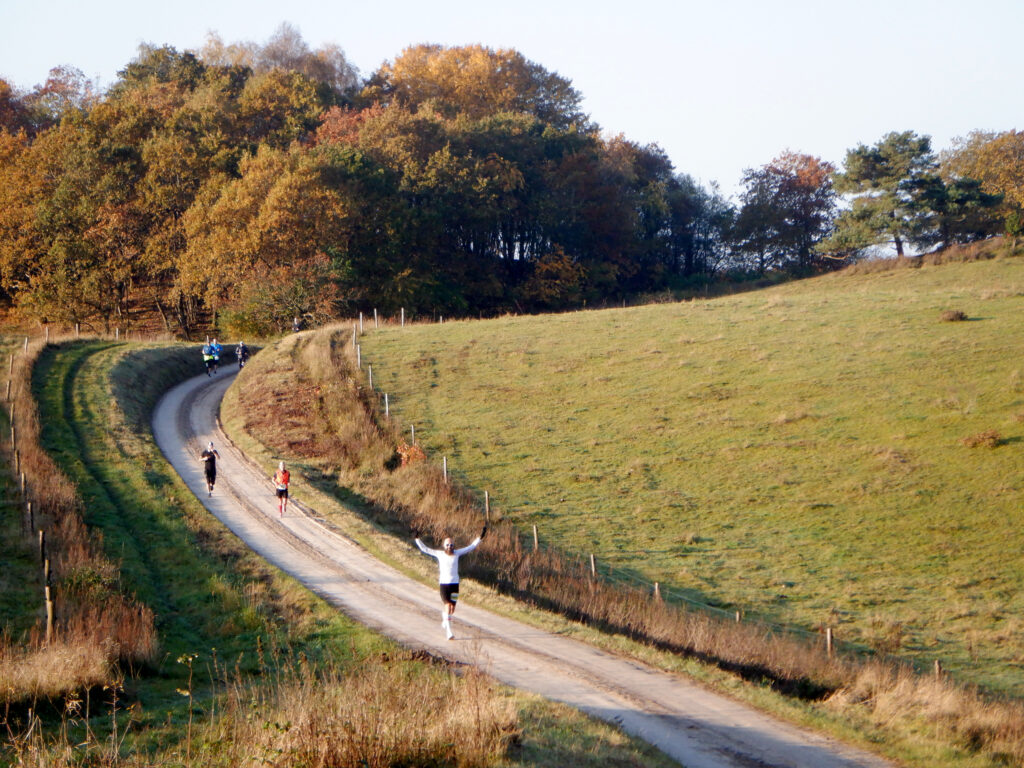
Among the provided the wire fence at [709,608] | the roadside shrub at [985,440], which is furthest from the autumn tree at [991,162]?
the wire fence at [709,608]

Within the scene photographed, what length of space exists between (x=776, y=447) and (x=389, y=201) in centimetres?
3943

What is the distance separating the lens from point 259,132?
68125 millimetres

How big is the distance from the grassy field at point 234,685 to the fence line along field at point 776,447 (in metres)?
8.30

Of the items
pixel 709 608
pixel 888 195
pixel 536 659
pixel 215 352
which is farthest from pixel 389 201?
pixel 536 659

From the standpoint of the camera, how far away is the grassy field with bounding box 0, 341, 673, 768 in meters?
8.49

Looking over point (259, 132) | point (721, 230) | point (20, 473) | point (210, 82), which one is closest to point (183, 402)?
point (20, 473)

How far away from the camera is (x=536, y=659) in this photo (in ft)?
47.8

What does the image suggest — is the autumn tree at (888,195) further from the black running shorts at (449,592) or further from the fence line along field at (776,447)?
the black running shorts at (449,592)

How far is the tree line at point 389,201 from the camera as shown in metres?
55.5

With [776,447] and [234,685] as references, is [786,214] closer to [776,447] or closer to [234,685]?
[776,447]

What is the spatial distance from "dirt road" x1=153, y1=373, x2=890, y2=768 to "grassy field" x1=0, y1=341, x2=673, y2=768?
72 centimetres

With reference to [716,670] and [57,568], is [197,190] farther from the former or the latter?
[716,670]

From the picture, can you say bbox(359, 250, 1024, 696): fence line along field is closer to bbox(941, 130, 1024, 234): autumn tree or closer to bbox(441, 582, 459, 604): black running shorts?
bbox(441, 582, 459, 604): black running shorts

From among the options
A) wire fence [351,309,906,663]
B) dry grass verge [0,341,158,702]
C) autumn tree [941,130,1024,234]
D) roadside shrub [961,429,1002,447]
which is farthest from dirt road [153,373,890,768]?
autumn tree [941,130,1024,234]
